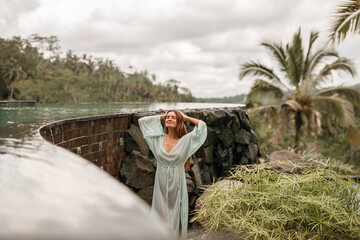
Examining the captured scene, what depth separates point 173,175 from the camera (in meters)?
3.64

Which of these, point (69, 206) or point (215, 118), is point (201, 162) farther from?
point (69, 206)

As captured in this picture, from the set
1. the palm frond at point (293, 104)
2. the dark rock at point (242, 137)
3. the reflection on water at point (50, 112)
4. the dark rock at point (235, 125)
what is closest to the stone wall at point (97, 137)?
the reflection on water at point (50, 112)

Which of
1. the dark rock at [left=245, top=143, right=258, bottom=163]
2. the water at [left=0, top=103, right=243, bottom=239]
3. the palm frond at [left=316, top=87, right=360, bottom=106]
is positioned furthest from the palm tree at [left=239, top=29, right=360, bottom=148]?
the water at [left=0, top=103, right=243, bottom=239]

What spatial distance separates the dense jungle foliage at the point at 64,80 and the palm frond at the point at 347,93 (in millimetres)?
→ 20580

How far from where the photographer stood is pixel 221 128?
8.48 m

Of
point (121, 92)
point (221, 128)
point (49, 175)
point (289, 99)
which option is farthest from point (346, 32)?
point (121, 92)

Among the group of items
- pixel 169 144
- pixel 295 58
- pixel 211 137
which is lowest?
pixel 211 137

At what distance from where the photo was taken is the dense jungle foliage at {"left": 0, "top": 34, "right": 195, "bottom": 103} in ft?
94.0

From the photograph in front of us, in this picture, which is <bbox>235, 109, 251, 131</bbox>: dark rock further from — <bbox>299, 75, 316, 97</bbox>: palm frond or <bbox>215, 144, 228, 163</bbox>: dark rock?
<bbox>299, 75, 316, 97</bbox>: palm frond

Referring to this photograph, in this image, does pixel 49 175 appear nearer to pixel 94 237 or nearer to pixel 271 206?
pixel 94 237

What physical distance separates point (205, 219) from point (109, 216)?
3406mm

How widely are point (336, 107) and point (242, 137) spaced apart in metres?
6.23

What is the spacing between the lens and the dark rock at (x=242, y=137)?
947 centimetres

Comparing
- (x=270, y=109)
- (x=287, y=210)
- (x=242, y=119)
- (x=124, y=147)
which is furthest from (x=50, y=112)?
(x=270, y=109)
